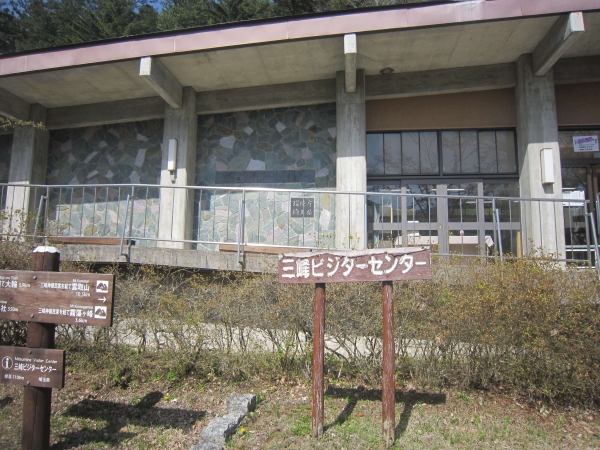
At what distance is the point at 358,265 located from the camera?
4.09m

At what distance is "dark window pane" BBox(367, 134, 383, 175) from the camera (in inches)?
368

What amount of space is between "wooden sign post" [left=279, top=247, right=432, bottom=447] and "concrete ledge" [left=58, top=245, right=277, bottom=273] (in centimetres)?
188

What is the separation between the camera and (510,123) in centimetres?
898

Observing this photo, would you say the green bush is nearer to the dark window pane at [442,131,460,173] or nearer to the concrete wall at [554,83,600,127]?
the dark window pane at [442,131,460,173]

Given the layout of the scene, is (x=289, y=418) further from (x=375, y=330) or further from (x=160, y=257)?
(x=160, y=257)

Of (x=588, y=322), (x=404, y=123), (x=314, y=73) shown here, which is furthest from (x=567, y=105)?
(x=588, y=322)

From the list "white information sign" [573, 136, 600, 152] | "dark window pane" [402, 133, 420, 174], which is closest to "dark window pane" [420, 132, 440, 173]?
"dark window pane" [402, 133, 420, 174]

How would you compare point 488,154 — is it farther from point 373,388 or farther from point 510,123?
point 373,388

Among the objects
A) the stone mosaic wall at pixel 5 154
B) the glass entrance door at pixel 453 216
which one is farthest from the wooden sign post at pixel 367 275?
the stone mosaic wall at pixel 5 154

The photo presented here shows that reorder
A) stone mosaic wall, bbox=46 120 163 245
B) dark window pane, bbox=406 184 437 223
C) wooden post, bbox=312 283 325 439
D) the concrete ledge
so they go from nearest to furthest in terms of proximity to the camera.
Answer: wooden post, bbox=312 283 325 439, the concrete ledge, dark window pane, bbox=406 184 437 223, stone mosaic wall, bbox=46 120 163 245

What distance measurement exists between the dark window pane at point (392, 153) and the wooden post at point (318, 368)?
5.57 m

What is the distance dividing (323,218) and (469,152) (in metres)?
3.10

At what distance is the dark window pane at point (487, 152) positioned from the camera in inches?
360

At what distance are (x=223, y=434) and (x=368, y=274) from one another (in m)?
1.86
